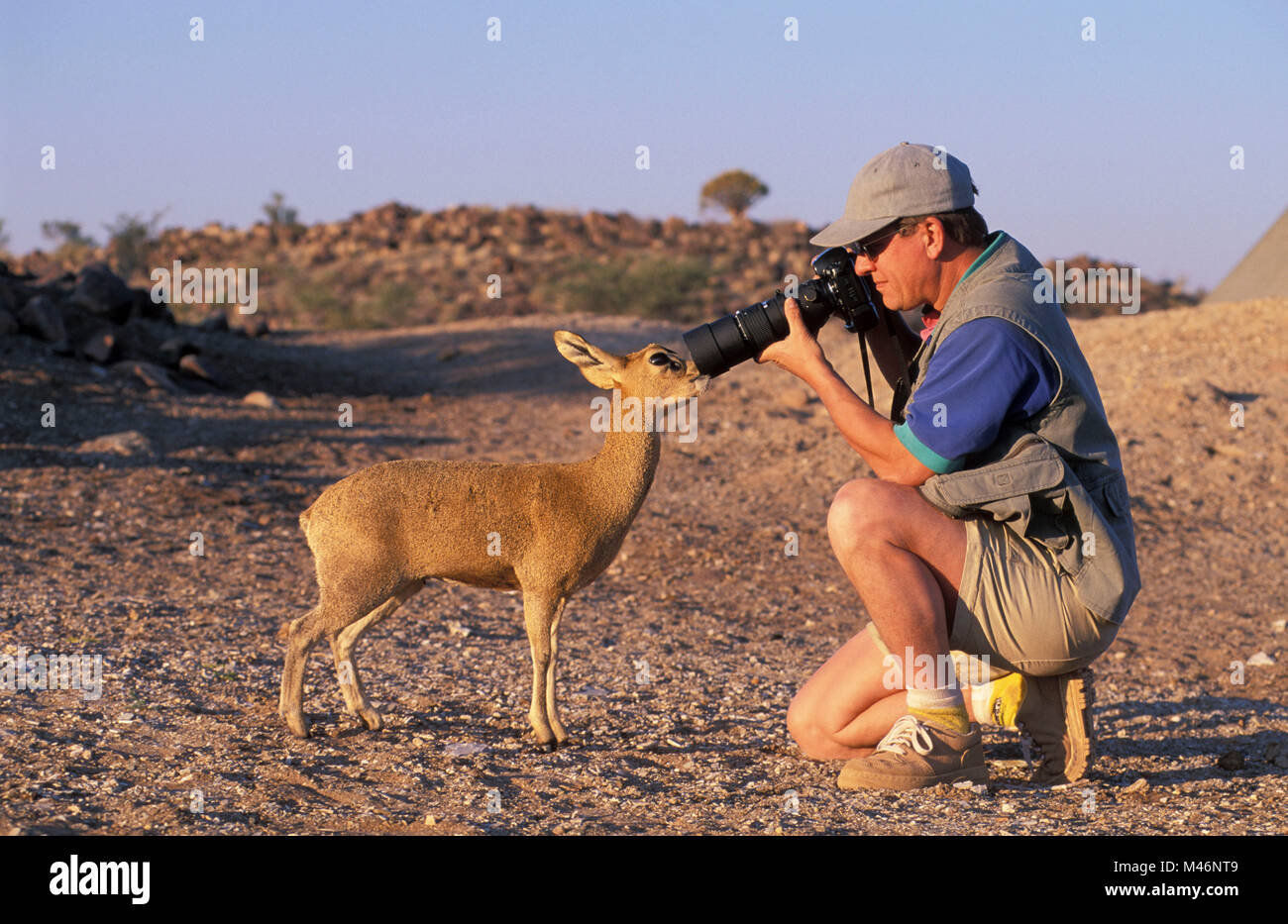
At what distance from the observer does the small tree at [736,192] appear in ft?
157

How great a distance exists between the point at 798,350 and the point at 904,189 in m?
0.62

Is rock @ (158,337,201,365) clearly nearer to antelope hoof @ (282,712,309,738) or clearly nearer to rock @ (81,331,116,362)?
rock @ (81,331,116,362)

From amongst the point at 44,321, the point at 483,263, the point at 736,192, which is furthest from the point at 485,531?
the point at 736,192

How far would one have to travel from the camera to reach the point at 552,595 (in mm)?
4465

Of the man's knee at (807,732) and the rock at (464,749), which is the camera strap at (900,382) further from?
the rock at (464,749)

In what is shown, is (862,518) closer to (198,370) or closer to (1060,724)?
(1060,724)

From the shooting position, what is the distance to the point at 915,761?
4000mm

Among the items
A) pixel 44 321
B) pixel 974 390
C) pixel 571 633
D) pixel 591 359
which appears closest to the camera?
pixel 974 390

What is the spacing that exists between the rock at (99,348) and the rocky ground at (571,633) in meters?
0.49

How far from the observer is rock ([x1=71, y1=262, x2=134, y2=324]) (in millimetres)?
15602

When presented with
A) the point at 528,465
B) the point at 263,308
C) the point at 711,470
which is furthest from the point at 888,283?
the point at 263,308

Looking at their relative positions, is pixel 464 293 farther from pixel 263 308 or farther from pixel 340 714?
pixel 340 714

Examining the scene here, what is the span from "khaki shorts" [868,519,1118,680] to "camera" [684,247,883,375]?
0.86 m
